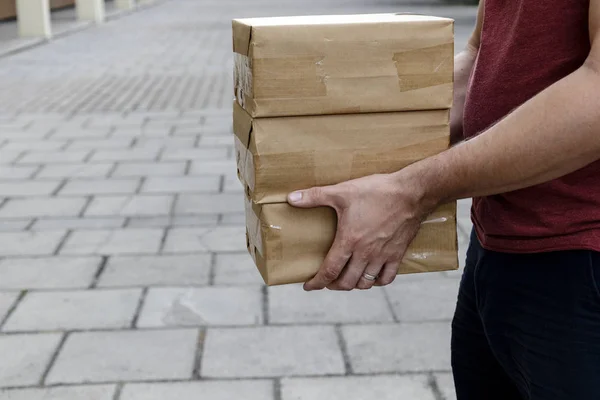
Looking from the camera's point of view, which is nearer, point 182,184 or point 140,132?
point 182,184

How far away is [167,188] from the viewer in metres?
5.83

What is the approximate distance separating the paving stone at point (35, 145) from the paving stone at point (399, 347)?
4.28 metres

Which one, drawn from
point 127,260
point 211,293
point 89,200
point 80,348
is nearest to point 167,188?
point 89,200

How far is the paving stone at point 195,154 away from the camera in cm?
675

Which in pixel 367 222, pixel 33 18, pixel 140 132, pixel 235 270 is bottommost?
pixel 33 18

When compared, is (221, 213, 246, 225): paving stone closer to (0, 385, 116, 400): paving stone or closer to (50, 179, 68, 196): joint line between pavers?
(50, 179, 68, 196): joint line between pavers

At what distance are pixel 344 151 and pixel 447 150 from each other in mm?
164

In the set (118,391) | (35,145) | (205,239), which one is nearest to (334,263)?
(118,391)

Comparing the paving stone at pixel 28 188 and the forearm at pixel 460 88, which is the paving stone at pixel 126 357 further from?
the paving stone at pixel 28 188

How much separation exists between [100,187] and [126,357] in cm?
271

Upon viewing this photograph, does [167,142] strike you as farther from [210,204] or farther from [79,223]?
[79,223]

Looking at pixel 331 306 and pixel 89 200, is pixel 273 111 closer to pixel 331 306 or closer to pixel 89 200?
pixel 331 306

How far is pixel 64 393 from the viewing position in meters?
3.08

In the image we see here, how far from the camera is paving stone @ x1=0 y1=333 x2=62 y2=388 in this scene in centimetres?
319
